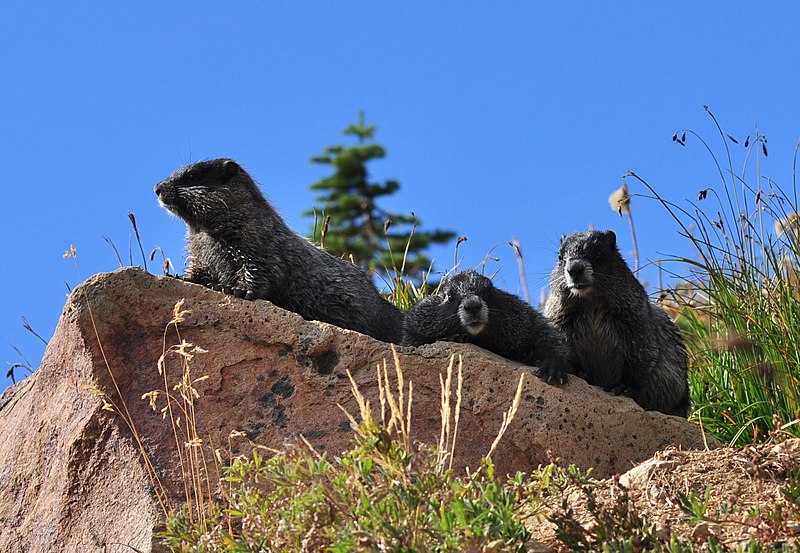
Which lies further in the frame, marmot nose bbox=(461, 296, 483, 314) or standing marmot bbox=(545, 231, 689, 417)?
standing marmot bbox=(545, 231, 689, 417)

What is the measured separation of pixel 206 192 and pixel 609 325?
3.67 metres

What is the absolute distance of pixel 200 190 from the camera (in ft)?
28.4

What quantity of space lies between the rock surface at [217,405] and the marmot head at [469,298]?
30cm

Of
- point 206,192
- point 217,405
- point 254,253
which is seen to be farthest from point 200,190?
point 217,405

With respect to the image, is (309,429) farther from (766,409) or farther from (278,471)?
(766,409)

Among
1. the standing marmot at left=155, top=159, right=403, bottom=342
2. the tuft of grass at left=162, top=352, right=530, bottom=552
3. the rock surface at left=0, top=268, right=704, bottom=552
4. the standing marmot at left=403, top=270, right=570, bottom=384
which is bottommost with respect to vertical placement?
the tuft of grass at left=162, top=352, right=530, bottom=552

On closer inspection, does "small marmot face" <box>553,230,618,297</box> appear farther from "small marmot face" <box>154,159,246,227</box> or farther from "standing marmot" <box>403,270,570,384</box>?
"small marmot face" <box>154,159,246,227</box>

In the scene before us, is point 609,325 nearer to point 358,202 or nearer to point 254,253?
point 254,253

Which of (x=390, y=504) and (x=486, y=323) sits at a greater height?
(x=486, y=323)

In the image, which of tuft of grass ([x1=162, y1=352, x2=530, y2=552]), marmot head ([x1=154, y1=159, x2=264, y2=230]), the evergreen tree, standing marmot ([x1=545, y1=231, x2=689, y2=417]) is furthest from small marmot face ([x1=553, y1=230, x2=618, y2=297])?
the evergreen tree

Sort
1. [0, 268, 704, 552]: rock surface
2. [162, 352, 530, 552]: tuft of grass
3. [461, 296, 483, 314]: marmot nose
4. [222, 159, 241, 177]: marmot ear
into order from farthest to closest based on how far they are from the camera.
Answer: [222, 159, 241, 177]: marmot ear → [461, 296, 483, 314]: marmot nose → [0, 268, 704, 552]: rock surface → [162, 352, 530, 552]: tuft of grass

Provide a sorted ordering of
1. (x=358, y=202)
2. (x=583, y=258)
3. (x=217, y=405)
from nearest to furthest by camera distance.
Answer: (x=217, y=405) < (x=583, y=258) < (x=358, y=202)

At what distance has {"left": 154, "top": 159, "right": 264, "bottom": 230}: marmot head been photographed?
862cm

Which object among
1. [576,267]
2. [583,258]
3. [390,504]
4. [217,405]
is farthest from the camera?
[583,258]
